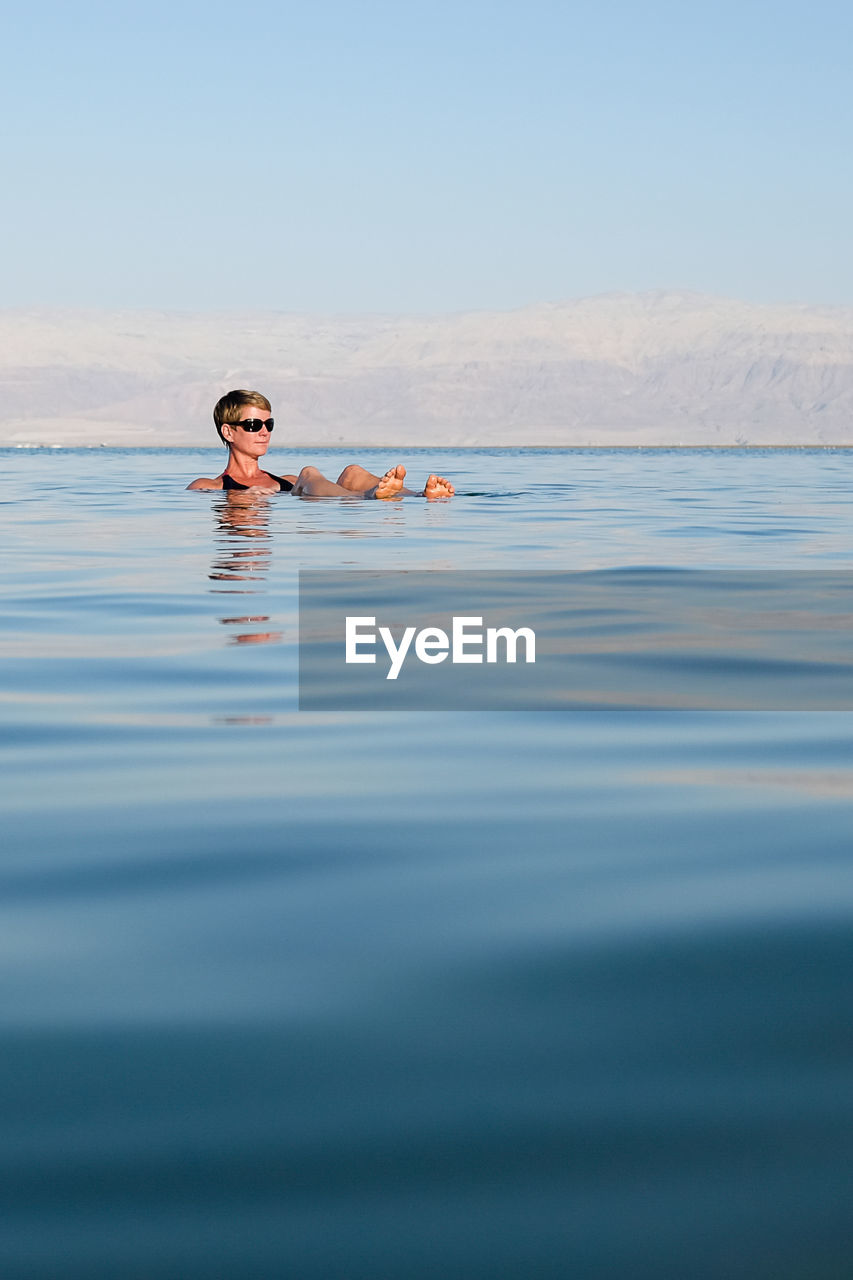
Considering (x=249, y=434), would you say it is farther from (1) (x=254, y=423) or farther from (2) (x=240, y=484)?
(2) (x=240, y=484)

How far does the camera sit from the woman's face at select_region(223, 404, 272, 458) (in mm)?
15602

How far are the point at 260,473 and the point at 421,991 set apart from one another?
16.7 metres

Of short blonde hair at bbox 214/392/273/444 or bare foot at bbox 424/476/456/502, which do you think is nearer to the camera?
short blonde hair at bbox 214/392/273/444

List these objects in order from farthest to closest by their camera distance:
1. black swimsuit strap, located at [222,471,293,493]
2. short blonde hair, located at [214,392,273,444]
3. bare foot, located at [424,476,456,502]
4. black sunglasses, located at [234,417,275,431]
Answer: black swimsuit strap, located at [222,471,293,493] → bare foot, located at [424,476,456,502] → black sunglasses, located at [234,417,275,431] → short blonde hair, located at [214,392,273,444]

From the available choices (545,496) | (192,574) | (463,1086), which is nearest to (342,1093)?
(463,1086)

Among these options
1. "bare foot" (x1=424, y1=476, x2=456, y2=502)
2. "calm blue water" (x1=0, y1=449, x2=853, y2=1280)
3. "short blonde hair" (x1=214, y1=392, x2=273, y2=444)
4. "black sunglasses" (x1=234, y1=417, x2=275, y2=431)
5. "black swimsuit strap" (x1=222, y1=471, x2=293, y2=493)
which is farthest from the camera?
"black swimsuit strap" (x1=222, y1=471, x2=293, y2=493)

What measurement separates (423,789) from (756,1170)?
235cm

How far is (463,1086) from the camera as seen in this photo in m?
2.28

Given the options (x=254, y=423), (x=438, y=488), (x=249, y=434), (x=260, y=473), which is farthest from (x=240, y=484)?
(x=254, y=423)

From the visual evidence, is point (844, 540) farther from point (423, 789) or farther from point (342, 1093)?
point (342, 1093)

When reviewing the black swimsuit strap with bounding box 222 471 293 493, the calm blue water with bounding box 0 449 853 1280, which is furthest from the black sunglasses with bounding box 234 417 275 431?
the calm blue water with bounding box 0 449 853 1280

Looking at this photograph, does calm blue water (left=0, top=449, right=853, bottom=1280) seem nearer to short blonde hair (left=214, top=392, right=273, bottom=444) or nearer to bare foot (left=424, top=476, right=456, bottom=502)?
short blonde hair (left=214, top=392, right=273, bottom=444)

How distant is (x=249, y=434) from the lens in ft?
52.9

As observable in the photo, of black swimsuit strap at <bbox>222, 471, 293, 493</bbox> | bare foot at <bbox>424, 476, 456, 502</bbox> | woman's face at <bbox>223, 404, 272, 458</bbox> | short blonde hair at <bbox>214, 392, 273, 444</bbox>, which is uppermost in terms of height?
short blonde hair at <bbox>214, 392, 273, 444</bbox>
